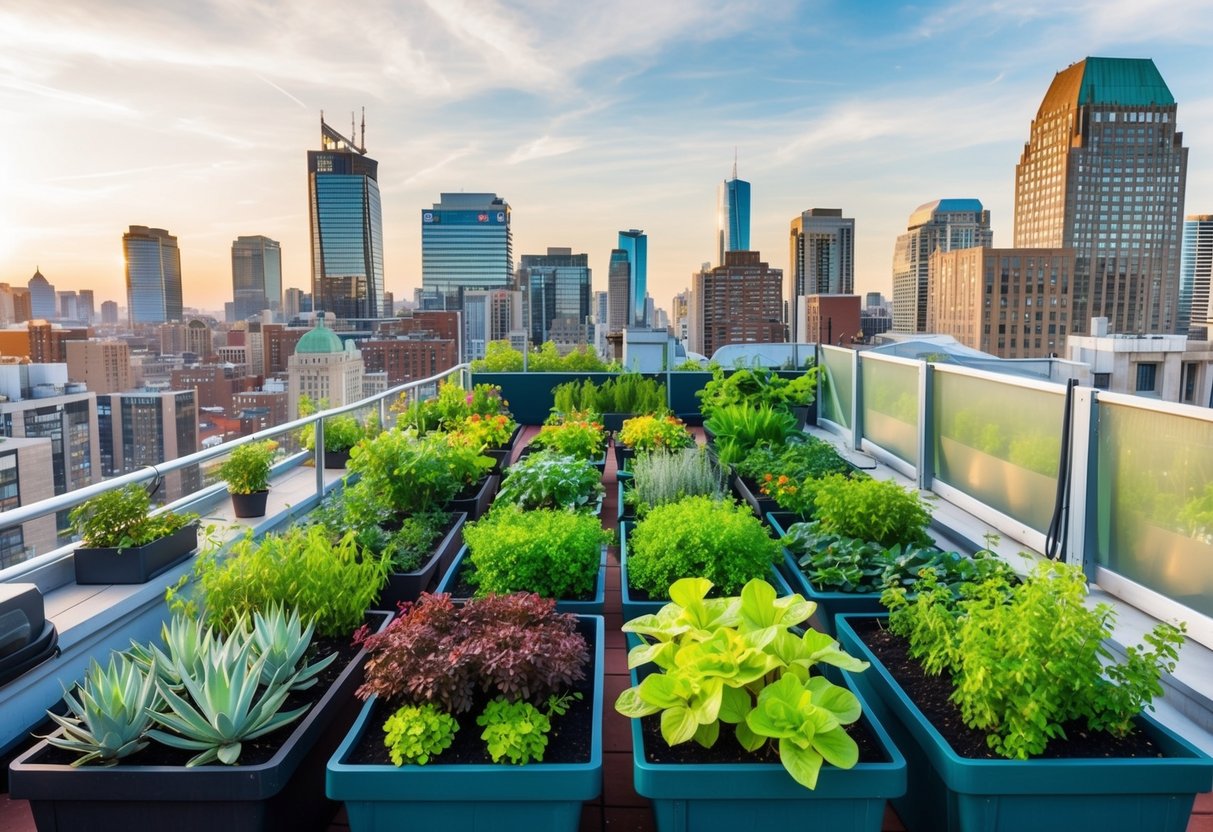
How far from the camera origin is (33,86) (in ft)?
42.2

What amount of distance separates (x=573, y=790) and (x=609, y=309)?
66.6 m

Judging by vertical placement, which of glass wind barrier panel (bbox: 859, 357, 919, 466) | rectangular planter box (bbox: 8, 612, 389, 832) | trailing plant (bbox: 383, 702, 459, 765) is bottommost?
rectangular planter box (bbox: 8, 612, 389, 832)

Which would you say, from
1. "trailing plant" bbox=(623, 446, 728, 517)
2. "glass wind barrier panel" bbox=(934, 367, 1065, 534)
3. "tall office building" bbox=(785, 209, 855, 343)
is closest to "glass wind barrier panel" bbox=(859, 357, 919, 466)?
"glass wind barrier panel" bbox=(934, 367, 1065, 534)

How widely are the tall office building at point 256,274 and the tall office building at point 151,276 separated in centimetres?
893

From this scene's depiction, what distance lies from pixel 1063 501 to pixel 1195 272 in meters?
120

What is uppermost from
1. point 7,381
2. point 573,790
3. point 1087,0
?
Result: point 1087,0

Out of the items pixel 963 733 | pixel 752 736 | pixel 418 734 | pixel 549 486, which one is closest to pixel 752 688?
pixel 752 736

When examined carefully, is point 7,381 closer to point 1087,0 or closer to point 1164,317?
point 1087,0

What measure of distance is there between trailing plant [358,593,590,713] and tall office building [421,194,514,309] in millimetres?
65680

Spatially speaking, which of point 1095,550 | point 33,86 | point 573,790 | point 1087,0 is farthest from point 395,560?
point 1087,0

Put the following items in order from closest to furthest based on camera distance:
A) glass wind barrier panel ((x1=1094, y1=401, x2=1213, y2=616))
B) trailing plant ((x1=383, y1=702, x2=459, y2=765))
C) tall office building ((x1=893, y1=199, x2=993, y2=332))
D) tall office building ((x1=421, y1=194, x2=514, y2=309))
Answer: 1. trailing plant ((x1=383, y1=702, x2=459, y2=765))
2. glass wind barrier panel ((x1=1094, y1=401, x2=1213, y2=616))
3. tall office building ((x1=421, y1=194, x2=514, y2=309))
4. tall office building ((x1=893, y1=199, x2=993, y2=332))

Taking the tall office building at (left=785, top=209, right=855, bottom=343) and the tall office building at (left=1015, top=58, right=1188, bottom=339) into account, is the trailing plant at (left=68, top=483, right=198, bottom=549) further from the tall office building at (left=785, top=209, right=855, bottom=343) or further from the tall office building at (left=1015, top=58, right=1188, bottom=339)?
the tall office building at (left=1015, top=58, right=1188, bottom=339)

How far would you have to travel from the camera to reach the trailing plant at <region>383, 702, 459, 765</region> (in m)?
1.78

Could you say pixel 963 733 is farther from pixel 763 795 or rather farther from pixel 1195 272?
pixel 1195 272
